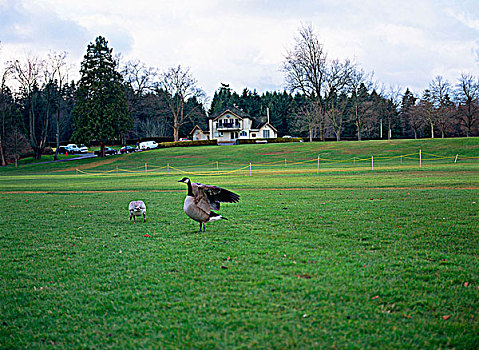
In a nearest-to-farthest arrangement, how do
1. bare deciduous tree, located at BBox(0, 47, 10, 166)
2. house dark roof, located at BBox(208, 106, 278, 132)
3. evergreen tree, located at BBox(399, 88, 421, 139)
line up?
1. bare deciduous tree, located at BBox(0, 47, 10, 166)
2. evergreen tree, located at BBox(399, 88, 421, 139)
3. house dark roof, located at BBox(208, 106, 278, 132)

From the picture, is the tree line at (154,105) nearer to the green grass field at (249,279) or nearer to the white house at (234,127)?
the white house at (234,127)

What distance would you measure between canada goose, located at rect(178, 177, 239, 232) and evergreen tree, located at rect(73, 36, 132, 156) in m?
54.0

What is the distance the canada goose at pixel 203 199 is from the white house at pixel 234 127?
86.2 m

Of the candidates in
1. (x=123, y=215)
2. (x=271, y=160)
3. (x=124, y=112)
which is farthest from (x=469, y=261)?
(x=124, y=112)

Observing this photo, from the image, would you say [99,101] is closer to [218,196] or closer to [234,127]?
[234,127]

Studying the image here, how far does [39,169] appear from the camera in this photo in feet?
177

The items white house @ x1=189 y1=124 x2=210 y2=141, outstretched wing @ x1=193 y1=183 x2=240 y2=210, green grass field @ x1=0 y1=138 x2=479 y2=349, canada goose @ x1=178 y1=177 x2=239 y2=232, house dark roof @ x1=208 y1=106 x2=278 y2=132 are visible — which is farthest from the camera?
white house @ x1=189 y1=124 x2=210 y2=141

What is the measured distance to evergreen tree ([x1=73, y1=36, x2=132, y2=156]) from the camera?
5831cm

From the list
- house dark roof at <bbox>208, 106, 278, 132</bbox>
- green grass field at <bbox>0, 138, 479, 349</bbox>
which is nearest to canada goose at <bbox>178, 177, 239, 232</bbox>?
green grass field at <bbox>0, 138, 479, 349</bbox>

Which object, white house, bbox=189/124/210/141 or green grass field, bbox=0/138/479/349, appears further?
white house, bbox=189/124/210/141

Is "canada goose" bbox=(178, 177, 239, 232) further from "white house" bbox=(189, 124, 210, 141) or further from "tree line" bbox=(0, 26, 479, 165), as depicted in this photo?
"white house" bbox=(189, 124, 210, 141)

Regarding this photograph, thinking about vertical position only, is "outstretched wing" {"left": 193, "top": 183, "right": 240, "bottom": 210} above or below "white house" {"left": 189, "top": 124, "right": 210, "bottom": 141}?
below

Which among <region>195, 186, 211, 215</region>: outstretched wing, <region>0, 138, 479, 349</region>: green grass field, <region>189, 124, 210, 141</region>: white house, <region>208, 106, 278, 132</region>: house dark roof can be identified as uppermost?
<region>208, 106, 278, 132</region>: house dark roof

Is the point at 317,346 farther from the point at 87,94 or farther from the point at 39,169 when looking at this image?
the point at 87,94
